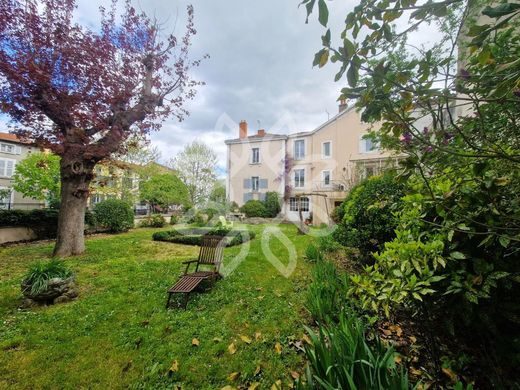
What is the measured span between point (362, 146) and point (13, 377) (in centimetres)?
1958

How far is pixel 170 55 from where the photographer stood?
7.61m

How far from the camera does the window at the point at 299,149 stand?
69.5ft

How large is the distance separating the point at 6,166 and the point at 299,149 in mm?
32591

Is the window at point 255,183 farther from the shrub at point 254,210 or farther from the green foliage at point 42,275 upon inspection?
the green foliage at point 42,275

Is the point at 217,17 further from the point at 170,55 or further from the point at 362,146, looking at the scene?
the point at 362,146

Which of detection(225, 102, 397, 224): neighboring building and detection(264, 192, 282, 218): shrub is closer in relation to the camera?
detection(225, 102, 397, 224): neighboring building

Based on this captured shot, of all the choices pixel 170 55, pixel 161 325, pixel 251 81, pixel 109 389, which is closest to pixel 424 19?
pixel 109 389

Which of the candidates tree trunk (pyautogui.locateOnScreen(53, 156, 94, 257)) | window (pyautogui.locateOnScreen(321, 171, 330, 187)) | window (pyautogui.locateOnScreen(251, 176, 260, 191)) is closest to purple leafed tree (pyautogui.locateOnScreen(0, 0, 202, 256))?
tree trunk (pyautogui.locateOnScreen(53, 156, 94, 257))

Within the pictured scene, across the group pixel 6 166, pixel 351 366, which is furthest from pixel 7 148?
pixel 351 366

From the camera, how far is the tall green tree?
83.9 feet

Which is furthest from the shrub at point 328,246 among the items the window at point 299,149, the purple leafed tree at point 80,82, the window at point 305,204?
the window at point 299,149

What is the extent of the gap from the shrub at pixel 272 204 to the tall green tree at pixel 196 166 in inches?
302

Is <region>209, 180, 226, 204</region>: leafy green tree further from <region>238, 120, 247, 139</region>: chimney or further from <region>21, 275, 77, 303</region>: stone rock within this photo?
<region>21, 275, 77, 303</region>: stone rock

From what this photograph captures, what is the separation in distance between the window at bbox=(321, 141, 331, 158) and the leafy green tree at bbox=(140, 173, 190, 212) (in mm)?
13782
